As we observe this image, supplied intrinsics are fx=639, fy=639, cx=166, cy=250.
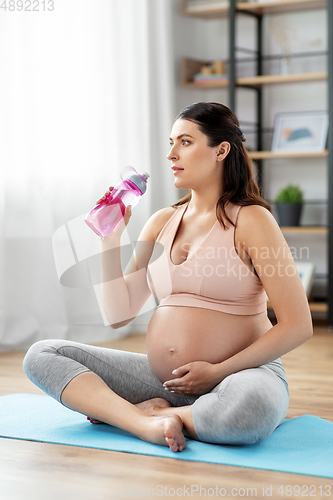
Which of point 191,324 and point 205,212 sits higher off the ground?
point 205,212

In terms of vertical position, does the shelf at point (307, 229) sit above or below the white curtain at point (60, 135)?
below

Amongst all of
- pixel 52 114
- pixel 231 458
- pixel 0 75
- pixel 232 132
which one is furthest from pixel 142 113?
pixel 231 458

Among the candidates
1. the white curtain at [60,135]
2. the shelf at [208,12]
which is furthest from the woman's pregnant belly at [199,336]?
the shelf at [208,12]

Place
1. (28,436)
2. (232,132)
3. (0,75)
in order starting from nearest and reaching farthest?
(28,436), (232,132), (0,75)

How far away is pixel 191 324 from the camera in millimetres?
1425

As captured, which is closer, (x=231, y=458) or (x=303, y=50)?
(x=231, y=458)

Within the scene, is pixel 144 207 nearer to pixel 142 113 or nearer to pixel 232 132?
pixel 142 113

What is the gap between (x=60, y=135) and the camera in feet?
8.94

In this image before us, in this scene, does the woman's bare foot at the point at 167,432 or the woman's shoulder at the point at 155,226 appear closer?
the woman's bare foot at the point at 167,432

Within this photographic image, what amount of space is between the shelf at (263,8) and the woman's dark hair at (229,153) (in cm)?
202

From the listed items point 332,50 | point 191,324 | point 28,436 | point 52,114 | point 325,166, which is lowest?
point 28,436

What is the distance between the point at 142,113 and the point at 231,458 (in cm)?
219

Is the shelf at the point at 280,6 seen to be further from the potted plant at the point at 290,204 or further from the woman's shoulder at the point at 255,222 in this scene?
the woman's shoulder at the point at 255,222

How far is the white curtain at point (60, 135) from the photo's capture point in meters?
2.57
